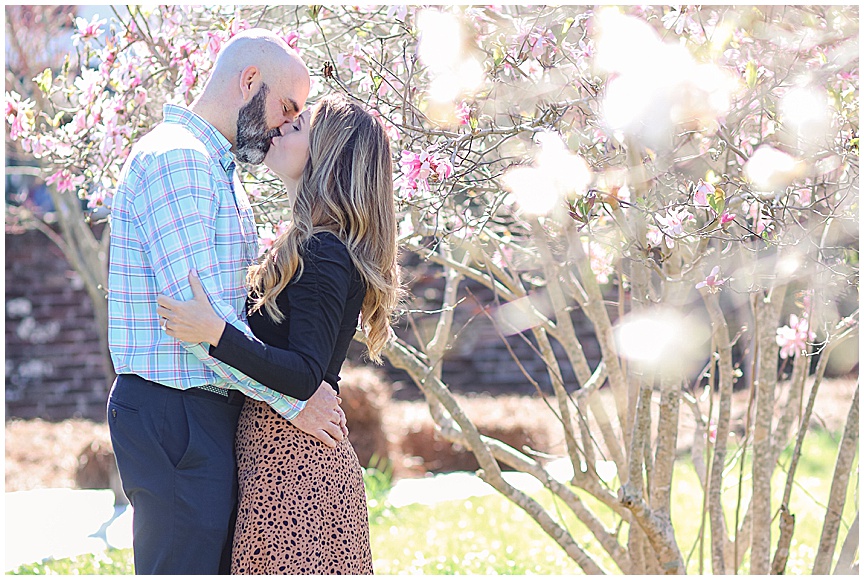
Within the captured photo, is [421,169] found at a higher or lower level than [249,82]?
lower

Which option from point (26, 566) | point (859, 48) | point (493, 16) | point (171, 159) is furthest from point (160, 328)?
point (26, 566)

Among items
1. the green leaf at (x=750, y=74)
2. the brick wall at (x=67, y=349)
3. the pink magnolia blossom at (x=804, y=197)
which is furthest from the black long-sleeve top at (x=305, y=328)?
the brick wall at (x=67, y=349)

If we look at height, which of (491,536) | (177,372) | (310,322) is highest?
(310,322)

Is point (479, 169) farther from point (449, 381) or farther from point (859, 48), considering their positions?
point (449, 381)

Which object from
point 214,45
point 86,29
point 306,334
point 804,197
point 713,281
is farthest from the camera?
point 86,29

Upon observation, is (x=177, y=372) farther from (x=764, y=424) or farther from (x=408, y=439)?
(x=408, y=439)

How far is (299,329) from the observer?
6.29ft

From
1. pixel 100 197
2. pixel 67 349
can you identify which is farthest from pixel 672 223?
pixel 67 349

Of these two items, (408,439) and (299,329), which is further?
(408,439)

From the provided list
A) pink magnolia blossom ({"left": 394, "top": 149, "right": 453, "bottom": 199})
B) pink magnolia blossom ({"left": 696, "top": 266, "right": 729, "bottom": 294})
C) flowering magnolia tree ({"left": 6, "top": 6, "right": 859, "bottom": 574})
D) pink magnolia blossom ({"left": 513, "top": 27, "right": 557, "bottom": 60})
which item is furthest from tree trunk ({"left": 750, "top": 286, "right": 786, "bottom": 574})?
pink magnolia blossom ({"left": 394, "top": 149, "right": 453, "bottom": 199})

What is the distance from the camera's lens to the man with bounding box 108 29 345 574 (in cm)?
191

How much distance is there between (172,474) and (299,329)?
0.40m

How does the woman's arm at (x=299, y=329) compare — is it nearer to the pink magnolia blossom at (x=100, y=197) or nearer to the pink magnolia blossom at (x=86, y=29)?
the pink magnolia blossom at (x=100, y=197)

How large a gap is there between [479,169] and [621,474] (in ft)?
4.60
